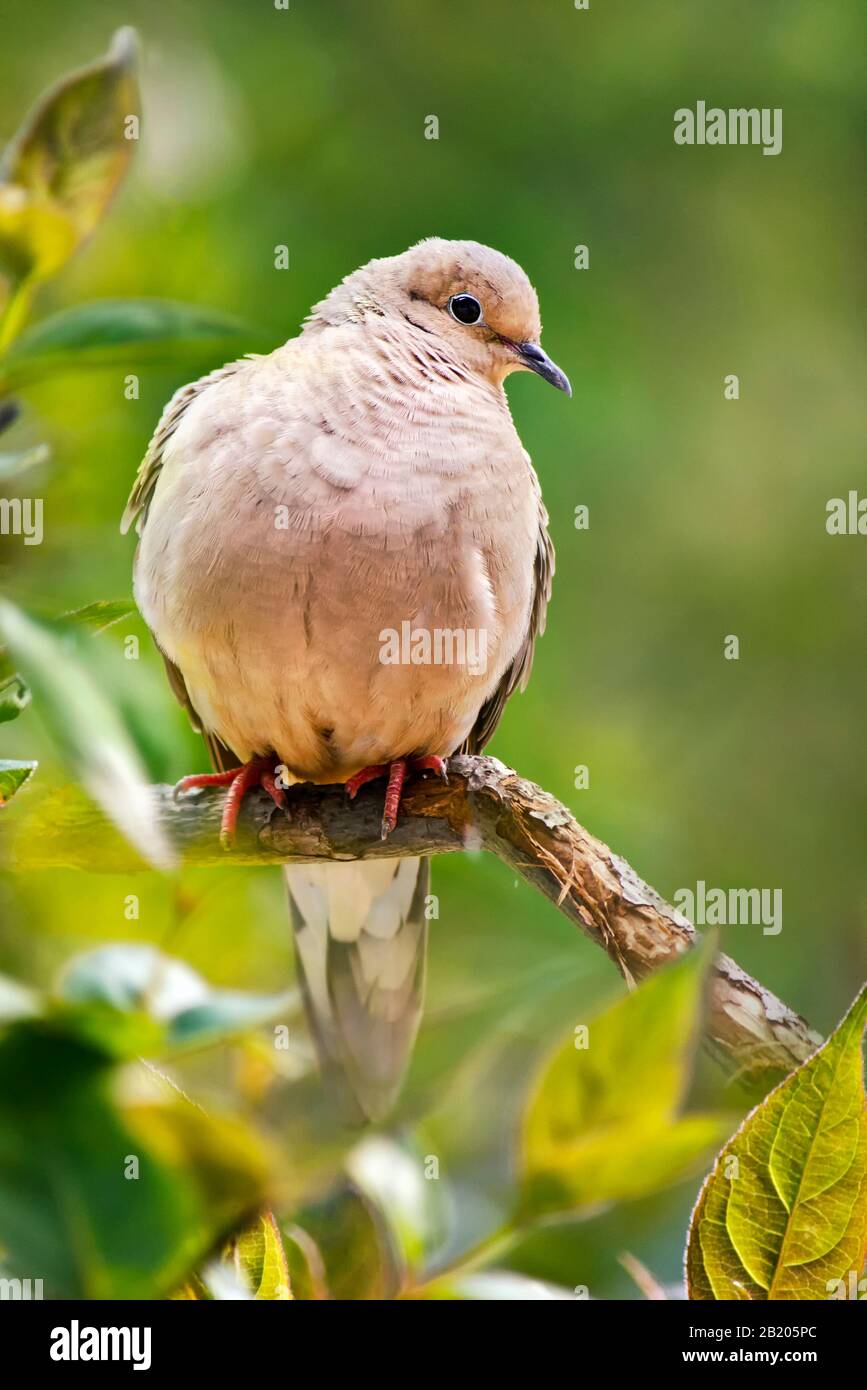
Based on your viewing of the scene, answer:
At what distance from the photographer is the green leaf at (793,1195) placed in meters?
0.67

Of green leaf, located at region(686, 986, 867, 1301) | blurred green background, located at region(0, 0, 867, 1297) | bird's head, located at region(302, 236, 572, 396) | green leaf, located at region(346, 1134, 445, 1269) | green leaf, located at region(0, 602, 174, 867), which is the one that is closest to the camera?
green leaf, located at region(0, 602, 174, 867)

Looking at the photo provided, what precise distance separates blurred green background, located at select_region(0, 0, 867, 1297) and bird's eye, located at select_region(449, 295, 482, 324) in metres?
0.53

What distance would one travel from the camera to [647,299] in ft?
13.3

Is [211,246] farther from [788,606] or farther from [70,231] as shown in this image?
[70,231]

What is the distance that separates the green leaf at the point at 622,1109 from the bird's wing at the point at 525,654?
1.92m

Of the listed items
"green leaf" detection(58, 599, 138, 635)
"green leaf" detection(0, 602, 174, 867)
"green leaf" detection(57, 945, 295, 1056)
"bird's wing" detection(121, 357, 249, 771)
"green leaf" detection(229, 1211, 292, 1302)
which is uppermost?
"bird's wing" detection(121, 357, 249, 771)

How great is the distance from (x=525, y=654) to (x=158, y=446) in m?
0.76

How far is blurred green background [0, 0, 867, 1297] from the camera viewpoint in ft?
8.50

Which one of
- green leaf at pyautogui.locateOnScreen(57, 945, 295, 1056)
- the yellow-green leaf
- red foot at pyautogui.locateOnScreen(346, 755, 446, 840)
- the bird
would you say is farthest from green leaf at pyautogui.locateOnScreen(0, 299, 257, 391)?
red foot at pyautogui.locateOnScreen(346, 755, 446, 840)

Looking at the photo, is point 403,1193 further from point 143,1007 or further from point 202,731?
point 202,731

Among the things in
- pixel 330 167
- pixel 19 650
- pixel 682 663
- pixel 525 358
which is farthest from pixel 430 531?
pixel 682 663

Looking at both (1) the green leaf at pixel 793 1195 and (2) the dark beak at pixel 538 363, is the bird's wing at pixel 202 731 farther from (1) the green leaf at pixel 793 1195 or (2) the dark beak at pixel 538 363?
(1) the green leaf at pixel 793 1195

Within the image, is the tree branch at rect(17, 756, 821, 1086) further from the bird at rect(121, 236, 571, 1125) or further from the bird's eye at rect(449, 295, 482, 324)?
the bird's eye at rect(449, 295, 482, 324)

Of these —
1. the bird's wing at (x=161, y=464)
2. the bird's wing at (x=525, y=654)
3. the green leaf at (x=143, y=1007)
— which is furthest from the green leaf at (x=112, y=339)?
the bird's wing at (x=525, y=654)
